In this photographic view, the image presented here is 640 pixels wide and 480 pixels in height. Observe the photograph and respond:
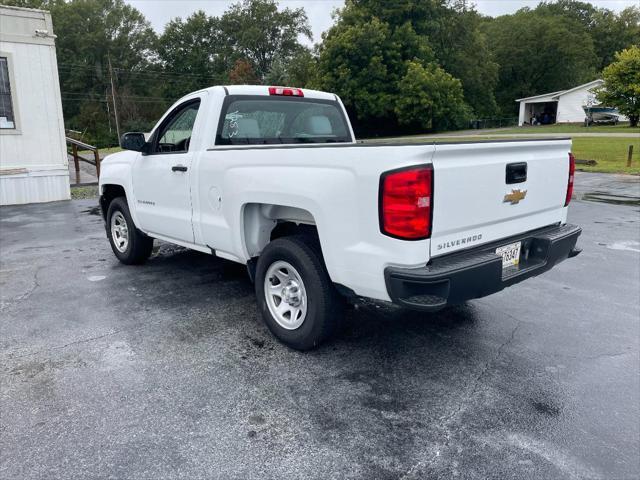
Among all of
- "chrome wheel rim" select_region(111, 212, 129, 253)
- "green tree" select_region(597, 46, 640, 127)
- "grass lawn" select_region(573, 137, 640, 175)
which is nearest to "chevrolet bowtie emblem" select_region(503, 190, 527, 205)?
"chrome wheel rim" select_region(111, 212, 129, 253)

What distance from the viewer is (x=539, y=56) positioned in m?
62.3

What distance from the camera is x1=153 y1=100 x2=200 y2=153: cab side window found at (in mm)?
4766

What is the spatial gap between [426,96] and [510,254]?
134ft

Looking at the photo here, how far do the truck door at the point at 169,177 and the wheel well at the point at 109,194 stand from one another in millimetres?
779

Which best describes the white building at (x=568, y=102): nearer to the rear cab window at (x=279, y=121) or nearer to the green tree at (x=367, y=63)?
the green tree at (x=367, y=63)

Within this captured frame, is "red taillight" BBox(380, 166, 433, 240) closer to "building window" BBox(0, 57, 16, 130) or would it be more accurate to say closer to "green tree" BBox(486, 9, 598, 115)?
"building window" BBox(0, 57, 16, 130)

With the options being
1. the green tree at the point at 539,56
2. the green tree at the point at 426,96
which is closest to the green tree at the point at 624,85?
the green tree at the point at 426,96

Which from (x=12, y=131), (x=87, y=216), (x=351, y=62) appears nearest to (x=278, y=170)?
(x=87, y=216)

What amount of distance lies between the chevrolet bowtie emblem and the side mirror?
3566 millimetres

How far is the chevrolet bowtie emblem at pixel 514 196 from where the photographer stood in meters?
3.38

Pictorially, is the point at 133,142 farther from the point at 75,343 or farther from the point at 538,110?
the point at 538,110

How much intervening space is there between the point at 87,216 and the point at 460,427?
9143 millimetres

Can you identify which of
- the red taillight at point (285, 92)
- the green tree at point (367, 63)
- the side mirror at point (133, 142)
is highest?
the green tree at point (367, 63)

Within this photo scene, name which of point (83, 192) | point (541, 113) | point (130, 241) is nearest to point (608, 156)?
point (83, 192)
